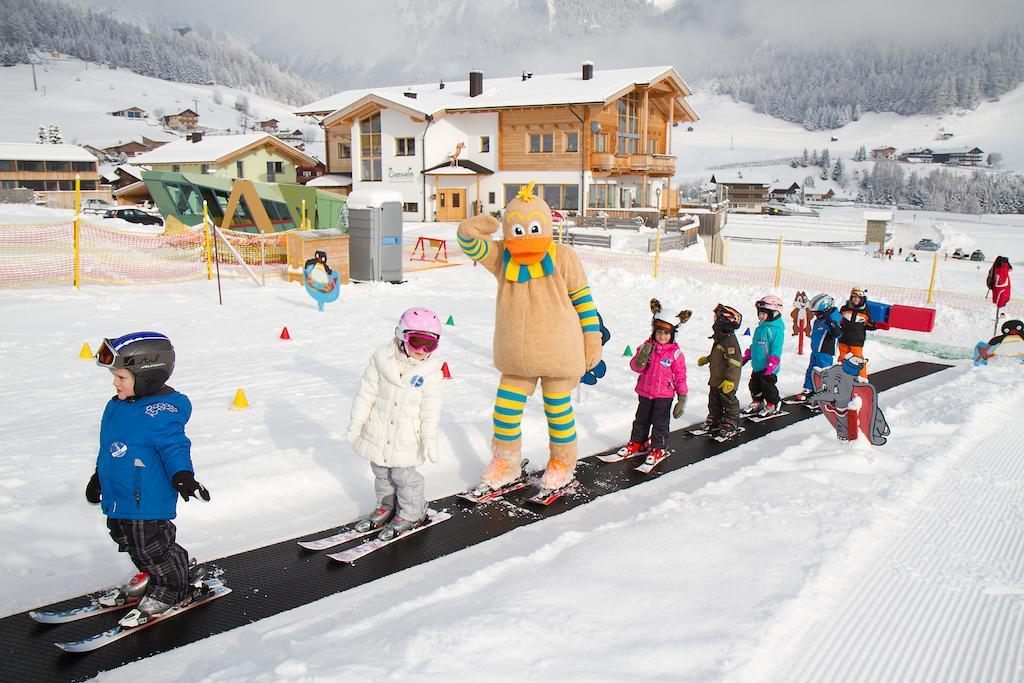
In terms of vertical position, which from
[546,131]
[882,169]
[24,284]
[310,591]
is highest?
[882,169]

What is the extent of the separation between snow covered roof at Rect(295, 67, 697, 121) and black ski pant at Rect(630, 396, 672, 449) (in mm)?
30561

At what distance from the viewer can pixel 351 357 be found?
32.4 ft

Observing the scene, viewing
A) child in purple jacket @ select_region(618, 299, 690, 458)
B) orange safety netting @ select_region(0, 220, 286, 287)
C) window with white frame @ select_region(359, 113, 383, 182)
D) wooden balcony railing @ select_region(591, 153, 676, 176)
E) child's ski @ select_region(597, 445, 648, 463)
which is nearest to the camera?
child in purple jacket @ select_region(618, 299, 690, 458)

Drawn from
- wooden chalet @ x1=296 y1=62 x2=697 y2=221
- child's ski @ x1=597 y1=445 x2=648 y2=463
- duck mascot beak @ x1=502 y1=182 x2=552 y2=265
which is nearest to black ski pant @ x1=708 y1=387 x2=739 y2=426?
child's ski @ x1=597 y1=445 x2=648 y2=463

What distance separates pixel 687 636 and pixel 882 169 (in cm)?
16854

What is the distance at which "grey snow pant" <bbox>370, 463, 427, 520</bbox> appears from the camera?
4.80m

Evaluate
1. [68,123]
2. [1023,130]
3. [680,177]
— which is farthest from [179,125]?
[1023,130]

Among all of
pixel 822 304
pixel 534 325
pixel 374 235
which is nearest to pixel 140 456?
pixel 534 325

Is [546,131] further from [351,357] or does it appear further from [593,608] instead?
[593,608]

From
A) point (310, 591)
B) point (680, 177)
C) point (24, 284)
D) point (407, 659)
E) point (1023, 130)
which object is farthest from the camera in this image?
point (1023, 130)

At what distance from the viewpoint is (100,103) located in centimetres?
12812

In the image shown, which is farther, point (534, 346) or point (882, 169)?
point (882, 169)

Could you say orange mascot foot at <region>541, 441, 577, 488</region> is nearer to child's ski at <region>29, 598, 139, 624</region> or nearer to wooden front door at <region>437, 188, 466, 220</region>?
child's ski at <region>29, 598, 139, 624</region>

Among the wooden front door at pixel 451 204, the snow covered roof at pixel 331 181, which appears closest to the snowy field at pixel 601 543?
the wooden front door at pixel 451 204
